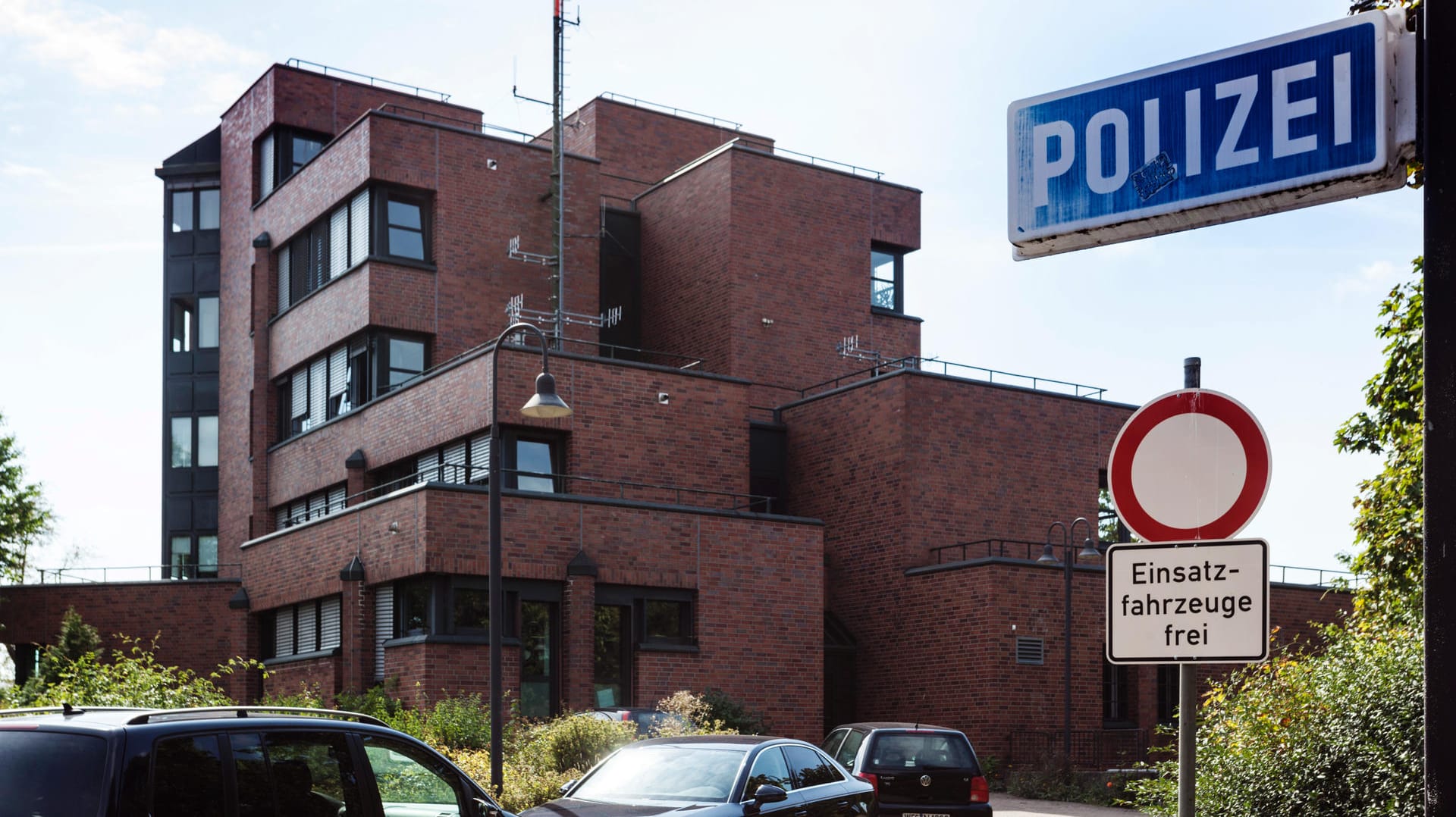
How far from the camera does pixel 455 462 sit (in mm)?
31906

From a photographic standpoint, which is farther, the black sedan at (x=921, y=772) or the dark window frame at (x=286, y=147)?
the dark window frame at (x=286, y=147)

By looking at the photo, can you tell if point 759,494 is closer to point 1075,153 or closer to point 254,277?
point 254,277

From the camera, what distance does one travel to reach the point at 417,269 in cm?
3575

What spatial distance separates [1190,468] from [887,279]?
1500 inches

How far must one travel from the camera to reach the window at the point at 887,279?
4256 centimetres

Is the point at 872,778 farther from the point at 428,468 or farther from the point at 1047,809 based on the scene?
the point at 428,468

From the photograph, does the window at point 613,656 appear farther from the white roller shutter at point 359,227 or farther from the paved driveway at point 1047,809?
the white roller shutter at point 359,227

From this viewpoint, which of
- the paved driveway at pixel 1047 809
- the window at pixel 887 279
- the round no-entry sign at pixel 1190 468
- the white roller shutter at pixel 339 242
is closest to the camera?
the round no-entry sign at pixel 1190 468

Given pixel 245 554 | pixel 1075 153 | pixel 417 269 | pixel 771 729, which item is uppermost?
pixel 417 269

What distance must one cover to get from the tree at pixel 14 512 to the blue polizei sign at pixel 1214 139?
51104 millimetres

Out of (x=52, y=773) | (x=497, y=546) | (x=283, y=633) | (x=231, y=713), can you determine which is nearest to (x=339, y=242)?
(x=283, y=633)

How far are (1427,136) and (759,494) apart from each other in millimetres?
33641

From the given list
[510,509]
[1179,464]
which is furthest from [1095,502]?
[1179,464]

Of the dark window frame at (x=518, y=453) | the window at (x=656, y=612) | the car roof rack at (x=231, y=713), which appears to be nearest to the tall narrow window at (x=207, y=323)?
the dark window frame at (x=518, y=453)
